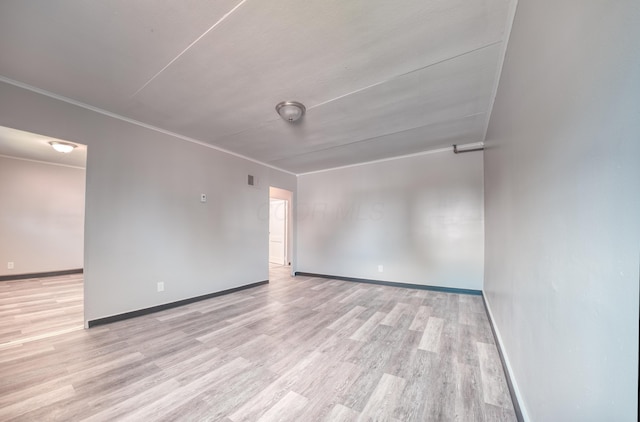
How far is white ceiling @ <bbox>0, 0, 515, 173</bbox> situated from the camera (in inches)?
57.7

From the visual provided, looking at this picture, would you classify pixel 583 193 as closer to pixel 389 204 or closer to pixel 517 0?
pixel 517 0

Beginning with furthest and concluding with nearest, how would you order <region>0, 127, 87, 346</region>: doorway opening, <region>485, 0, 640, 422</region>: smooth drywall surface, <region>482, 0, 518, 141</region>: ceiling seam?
<region>0, 127, 87, 346</region>: doorway opening → <region>482, 0, 518, 141</region>: ceiling seam → <region>485, 0, 640, 422</region>: smooth drywall surface

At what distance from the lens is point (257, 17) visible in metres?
1.50

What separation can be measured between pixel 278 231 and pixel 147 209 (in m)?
4.64

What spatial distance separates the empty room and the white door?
2821 mm

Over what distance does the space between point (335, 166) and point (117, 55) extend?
3.88 meters

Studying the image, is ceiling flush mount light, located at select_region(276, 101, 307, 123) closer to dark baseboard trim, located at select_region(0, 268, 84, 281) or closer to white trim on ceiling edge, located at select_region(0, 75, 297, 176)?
white trim on ceiling edge, located at select_region(0, 75, 297, 176)

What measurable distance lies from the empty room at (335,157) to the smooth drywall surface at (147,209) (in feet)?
0.08

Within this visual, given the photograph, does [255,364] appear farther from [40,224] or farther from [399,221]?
[40,224]

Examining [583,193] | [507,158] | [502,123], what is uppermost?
[502,123]

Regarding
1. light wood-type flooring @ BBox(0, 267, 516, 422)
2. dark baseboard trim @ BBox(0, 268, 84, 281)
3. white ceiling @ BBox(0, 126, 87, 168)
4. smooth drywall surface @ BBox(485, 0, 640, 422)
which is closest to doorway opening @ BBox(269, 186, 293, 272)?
light wood-type flooring @ BBox(0, 267, 516, 422)

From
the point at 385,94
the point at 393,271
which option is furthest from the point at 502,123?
the point at 393,271

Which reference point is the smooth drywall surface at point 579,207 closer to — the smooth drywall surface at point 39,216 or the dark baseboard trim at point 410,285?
the dark baseboard trim at point 410,285

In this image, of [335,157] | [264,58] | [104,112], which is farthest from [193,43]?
[335,157]
